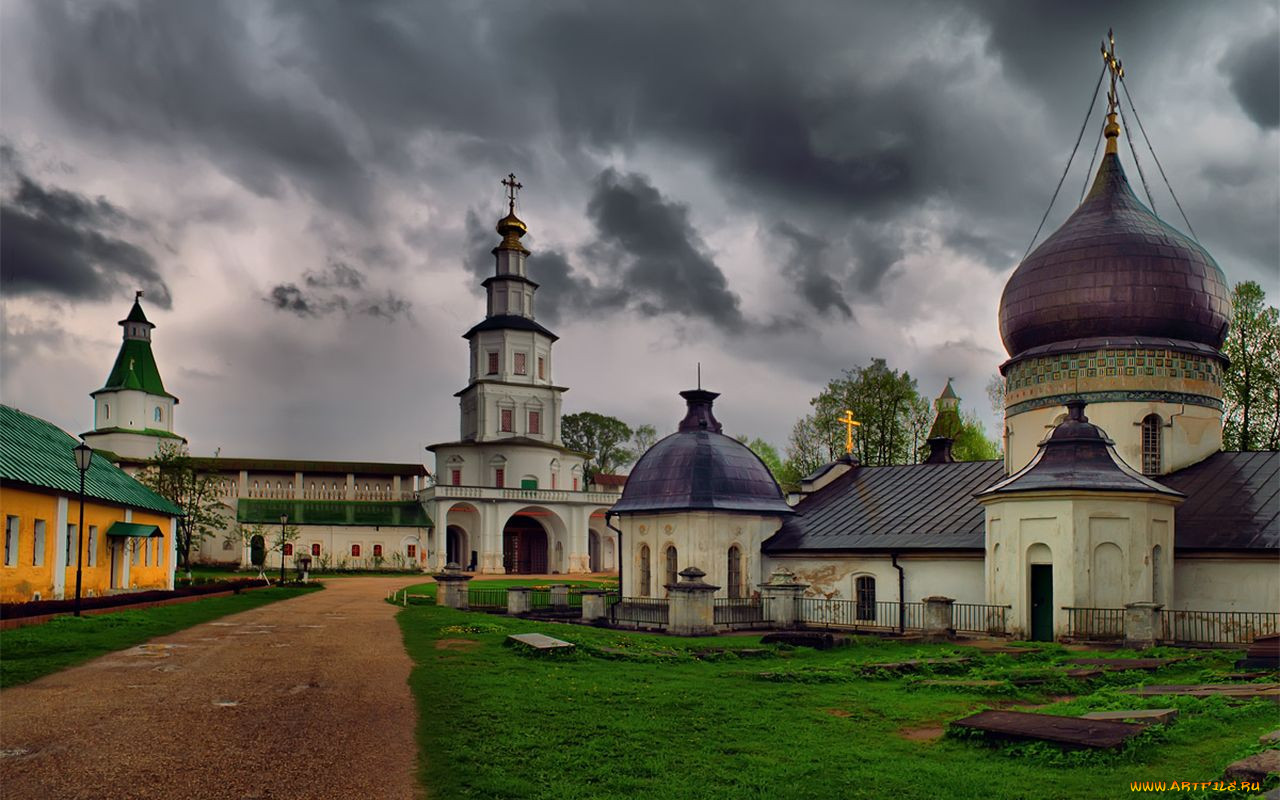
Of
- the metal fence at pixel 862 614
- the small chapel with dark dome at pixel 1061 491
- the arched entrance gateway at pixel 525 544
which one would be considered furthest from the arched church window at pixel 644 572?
the arched entrance gateway at pixel 525 544

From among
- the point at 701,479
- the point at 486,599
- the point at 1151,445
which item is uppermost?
the point at 1151,445

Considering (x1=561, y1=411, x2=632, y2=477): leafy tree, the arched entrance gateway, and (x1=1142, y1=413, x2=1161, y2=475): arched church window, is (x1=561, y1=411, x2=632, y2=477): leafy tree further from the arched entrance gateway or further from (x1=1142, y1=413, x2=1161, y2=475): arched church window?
(x1=1142, y1=413, x2=1161, y2=475): arched church window

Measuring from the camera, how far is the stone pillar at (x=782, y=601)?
90.8 ft

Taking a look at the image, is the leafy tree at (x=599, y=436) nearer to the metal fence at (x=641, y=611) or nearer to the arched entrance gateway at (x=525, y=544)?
the arched entrance gateway at (x=525, y=544)

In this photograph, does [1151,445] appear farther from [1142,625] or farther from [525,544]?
[525,544]

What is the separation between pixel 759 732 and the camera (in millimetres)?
11000

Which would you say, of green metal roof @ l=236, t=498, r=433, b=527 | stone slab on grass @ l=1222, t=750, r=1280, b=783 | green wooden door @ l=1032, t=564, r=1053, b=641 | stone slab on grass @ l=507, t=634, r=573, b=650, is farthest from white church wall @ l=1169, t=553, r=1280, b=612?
green metal roof @ l=236, t=498, r=433, b=527

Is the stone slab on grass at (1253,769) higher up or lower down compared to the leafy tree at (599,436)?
lower down

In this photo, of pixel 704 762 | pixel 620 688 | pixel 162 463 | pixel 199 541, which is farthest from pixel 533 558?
pixel 704 762

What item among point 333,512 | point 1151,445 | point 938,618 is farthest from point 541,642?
point 333,512

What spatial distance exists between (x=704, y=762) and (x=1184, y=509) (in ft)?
64.3

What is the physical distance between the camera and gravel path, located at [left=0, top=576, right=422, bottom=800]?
8.44m

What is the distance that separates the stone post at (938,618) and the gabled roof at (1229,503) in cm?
560

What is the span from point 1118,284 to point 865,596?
35.0 ft
